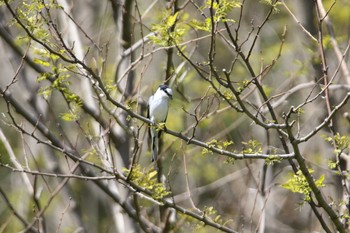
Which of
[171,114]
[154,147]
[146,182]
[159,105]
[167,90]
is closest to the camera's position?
[146,182]

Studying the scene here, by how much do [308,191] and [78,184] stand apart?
8400 mm

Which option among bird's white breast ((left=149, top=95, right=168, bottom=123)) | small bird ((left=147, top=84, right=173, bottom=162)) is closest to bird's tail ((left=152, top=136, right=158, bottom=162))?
small bird ((left=147, top=84, right=173, bottom=162))

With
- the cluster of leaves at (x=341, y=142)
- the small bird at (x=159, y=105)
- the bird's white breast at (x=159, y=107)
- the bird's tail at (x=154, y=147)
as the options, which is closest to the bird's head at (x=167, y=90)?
the small bird at (x=159, y=105)

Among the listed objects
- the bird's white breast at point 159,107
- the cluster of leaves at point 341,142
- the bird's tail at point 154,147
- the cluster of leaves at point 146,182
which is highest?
the bird's white breast at point 159,107

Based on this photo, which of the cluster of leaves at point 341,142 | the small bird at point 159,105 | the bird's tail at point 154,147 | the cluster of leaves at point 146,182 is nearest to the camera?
the cluster of leaves at point 341,142

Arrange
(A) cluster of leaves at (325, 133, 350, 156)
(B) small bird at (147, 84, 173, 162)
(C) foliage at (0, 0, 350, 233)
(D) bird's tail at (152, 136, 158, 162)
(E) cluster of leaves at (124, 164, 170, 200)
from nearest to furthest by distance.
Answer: (C) foliage at (0, 0, 350, 233), (A) cluster of leaves at (325, 133, 350, 156), (E) cluster of leaves at (124, 164, 170, 200), (D) bird's tail at (152, 136, 158, 162), (B) small bird at (147, 84, 173, 162)

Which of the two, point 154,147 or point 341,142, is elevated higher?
point 154,147

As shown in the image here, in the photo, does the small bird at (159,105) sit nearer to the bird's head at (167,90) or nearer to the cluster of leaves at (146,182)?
the bird's head at (167,90)

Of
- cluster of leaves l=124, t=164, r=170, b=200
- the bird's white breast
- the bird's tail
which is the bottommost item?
cluster of leaves l=124, t=164, r=170, b=200

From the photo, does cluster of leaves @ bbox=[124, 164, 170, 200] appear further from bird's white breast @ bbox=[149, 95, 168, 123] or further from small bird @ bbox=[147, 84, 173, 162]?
bird's white breast @ bbox=[149, 95, 168, 123]

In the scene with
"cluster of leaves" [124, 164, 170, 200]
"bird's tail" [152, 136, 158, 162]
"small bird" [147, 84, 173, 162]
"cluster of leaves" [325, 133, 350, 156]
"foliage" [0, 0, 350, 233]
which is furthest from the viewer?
"small bird" [147, 84, 173, 162]

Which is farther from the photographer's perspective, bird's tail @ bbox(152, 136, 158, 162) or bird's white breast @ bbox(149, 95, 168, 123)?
bird's white breast @ bbox(149, 95, 168, 123)

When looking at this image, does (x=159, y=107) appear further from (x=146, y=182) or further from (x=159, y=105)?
(x=146, y=182)

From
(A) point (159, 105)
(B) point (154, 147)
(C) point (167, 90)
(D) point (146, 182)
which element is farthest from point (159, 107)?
(D) point (146, 182)
